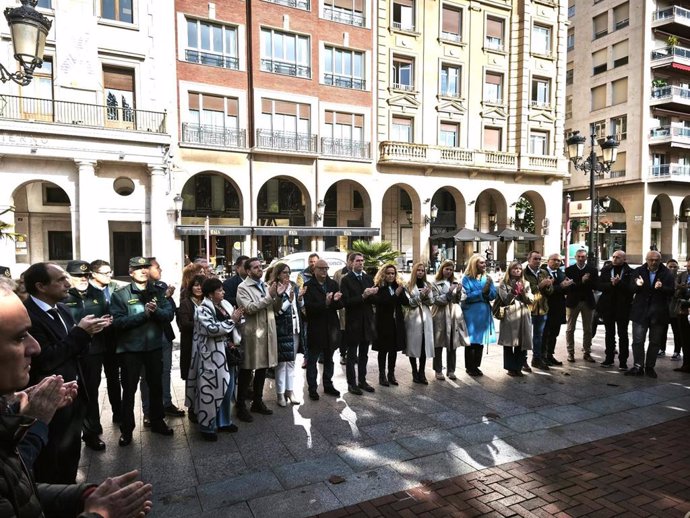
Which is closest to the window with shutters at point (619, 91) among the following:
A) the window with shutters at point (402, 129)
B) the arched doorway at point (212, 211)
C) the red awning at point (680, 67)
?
the red awning at point (680, 67)

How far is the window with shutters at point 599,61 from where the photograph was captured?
3812 centimetres

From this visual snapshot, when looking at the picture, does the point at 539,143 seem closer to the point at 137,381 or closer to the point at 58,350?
the point at 137,381

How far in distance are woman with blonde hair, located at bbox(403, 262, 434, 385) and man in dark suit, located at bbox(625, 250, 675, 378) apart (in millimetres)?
3748

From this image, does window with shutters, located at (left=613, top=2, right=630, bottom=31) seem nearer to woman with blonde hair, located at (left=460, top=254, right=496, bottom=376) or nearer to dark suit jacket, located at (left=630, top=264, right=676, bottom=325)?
dark suit jacket, located at (left=630, top=264, right=676, bottom=325)

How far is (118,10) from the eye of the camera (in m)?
19.9

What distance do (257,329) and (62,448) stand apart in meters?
2.69

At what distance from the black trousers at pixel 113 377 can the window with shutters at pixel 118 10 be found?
20.6 m

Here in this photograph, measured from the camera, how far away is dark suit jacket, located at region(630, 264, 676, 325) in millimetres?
7438

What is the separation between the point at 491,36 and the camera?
2920cm

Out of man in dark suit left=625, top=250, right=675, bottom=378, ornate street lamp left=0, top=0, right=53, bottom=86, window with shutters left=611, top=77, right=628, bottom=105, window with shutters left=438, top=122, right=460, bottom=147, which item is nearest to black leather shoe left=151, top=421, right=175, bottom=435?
ornate street lamp left=0, top=0, right=53, bottom=86

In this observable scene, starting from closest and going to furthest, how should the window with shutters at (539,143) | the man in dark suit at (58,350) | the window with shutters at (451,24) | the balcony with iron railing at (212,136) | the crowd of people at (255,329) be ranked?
the man in dark suit at (58,350) → the crowd of people at (255,329) → the balcony with iron railing at (212,136) → the window with shutters at (451,24) → the window with shutters at (539,143)

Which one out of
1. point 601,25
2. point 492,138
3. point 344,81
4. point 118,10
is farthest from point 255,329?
point 601,25

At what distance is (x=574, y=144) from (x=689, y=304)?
21.2 ft

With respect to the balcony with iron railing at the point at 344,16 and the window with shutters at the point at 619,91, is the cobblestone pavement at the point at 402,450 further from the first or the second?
the window with shutters at the point at 619,91
